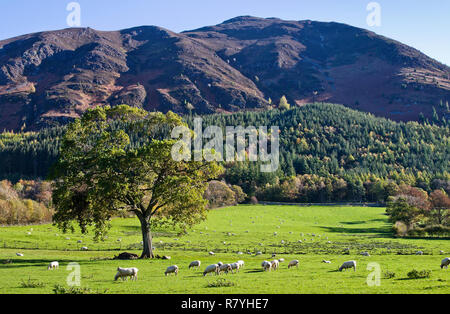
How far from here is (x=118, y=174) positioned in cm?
4391

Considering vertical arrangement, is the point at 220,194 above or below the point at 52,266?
below

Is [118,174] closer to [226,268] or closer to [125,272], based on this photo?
[125,272]

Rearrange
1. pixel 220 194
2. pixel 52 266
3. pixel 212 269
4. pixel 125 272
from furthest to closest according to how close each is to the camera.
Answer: pixel 220 194
pixel 52 266
pixel 212 269
pixel 125 272

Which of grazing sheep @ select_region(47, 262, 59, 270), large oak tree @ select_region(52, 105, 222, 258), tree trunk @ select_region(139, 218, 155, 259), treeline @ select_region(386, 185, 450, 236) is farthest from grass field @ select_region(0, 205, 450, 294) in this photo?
treeline @ select_region(386, 185, 450, 236)

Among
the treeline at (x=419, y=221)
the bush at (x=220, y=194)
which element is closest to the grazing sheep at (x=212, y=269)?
Result: the treeline at (x=419, y=221)

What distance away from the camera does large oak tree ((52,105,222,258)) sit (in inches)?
1692

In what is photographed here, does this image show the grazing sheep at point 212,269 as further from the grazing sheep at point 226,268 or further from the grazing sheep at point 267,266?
the grazing sheep at point 267,266

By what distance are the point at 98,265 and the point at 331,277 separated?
22714 mm

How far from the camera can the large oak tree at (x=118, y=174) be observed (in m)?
43.0

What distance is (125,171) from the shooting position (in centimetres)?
4359

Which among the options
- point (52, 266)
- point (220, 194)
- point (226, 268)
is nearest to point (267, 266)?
point (226, 268)

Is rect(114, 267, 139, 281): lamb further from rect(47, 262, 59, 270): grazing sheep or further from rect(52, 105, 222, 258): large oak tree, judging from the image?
rect(52, 105, 222, 258): large oak tree

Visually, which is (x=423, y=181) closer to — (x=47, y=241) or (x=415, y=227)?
(x=415, y=227)

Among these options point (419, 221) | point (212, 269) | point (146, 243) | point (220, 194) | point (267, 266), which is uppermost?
point (212, 269)
